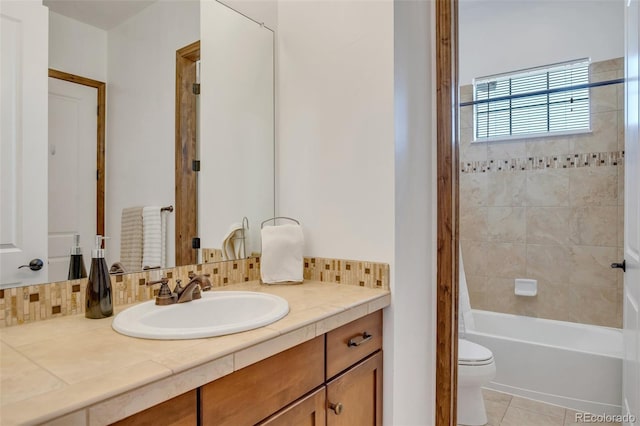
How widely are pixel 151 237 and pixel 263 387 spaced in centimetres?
65

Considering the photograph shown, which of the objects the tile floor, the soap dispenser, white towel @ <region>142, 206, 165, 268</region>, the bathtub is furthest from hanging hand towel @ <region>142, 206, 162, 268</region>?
the bathtub

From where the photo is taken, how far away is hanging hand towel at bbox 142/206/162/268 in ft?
4.11

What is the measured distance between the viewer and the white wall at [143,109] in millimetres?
1175

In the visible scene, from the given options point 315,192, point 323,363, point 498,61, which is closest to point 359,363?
point 323,363

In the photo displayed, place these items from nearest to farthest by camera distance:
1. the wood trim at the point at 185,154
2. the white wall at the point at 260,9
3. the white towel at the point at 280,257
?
the wood trim at the point at 185,154 < the white towel at the point at 280,257 < the white wall at the point at 260,9

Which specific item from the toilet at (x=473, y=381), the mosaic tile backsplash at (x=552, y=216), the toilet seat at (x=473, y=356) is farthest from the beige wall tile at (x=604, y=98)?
the toilet seat at (x=473, y=356)

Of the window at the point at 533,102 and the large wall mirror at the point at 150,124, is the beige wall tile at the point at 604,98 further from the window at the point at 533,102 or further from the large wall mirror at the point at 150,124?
the large wall mirror at the point at 150,124

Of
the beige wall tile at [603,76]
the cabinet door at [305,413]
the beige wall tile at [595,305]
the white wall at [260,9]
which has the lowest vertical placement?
the beige wall tile at [595,305]

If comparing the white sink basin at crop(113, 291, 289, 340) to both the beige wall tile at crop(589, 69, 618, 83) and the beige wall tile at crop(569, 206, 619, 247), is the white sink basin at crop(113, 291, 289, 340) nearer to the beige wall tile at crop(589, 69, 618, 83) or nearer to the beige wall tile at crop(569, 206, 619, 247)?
the beige wall tile at crop(569, 206, 619, 247)

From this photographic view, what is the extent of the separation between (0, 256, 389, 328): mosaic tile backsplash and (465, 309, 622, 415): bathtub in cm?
159

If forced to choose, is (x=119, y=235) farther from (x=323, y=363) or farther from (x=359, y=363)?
(x=359, y=363)

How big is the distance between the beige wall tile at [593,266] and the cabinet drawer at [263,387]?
8.12ft

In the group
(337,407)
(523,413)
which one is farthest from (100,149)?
(523,413)

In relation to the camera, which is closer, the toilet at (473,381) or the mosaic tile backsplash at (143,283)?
the mosaic tile backsplash at (143,283)
